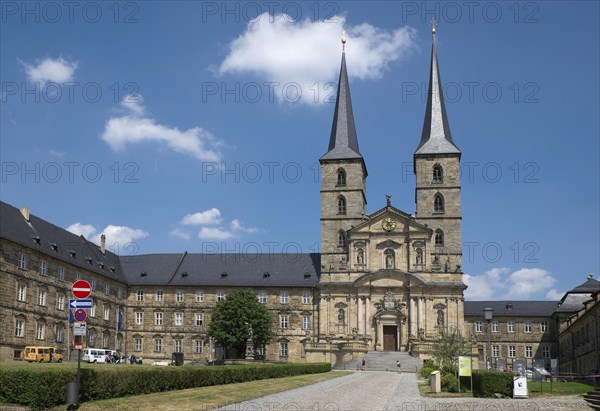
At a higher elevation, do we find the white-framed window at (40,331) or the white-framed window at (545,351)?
the white-framed window at (40,331)

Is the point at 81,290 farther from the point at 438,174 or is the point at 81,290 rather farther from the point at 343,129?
the point at 343,129

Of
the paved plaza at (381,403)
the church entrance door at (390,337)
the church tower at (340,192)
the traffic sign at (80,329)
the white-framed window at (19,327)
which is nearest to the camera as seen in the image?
the traffic sign at (80,329)

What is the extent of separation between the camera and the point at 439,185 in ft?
263

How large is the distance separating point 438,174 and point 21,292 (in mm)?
44600

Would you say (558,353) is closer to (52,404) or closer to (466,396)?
(466,396)

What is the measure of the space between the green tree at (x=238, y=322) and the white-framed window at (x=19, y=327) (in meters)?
18.5

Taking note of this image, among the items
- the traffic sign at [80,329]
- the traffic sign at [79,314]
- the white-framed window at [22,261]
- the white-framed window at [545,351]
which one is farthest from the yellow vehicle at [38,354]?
the white-framed window at [545,351]

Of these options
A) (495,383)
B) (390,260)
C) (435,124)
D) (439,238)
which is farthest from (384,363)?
(495,383)

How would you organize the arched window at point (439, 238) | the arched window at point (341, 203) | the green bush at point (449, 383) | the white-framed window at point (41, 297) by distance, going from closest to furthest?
the green bush at point (449, 383) < the white-framed window at point (41, 297) < the arched window at point (439, 238) < the arched window at point (341, 203)

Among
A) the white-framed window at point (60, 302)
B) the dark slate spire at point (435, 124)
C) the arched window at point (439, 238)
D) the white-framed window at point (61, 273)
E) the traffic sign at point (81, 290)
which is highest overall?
the dark slate spire at point (435, 124)

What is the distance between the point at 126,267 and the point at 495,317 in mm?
45473

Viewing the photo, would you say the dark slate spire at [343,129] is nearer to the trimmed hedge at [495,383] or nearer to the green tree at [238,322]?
the green tree at [238,322]

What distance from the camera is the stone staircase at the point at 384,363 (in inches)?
2564

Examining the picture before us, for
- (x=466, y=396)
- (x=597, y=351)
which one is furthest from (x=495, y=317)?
(x=466, y=396)
